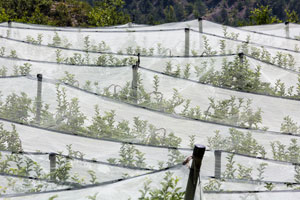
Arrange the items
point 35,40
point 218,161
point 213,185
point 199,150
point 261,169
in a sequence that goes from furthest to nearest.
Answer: point 35,40, point 261,169, point 218,161, point 213,185, point 199,150

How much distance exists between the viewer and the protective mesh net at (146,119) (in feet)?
11.8

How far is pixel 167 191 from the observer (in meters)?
2.88

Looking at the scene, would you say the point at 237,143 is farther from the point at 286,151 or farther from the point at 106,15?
the point at 106,15

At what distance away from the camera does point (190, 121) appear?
5.32 m

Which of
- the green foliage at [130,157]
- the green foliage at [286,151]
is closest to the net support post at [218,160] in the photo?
the green foliage at [130,157]

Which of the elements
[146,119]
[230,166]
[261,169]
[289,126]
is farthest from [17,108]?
[289,126]

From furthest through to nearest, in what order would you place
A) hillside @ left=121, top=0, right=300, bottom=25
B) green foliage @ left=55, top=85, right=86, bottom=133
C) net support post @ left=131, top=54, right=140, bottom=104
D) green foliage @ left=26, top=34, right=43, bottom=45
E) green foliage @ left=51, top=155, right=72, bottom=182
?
1. hillside @ left=121, top=0, right=300, bottom=25
2. green foliage @ left=26, top=34, right=43, bottom=45
3. net support post @ left=131, top=54, right=140, bottom=104
4. green foliage @ left=55, top=85, right=86, bottom=133
5. green foliage @ left=51, top=155, right=72, bottom=182

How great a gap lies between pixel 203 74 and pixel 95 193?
444cm

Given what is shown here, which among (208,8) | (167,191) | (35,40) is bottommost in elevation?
(167,191)

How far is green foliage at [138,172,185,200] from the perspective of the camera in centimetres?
287

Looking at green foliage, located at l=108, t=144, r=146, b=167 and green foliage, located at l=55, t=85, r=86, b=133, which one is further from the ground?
green foliage, located at l=55, t=85, r=86, b=133

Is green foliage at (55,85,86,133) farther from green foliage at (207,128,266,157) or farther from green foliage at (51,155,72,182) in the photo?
green foliage at (207,128,266,157)

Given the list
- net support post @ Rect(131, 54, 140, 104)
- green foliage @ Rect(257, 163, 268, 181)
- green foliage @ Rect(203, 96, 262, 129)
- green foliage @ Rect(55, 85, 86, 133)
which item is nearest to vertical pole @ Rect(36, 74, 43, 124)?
green foliage @ Rect(55, 85, 86, 133)

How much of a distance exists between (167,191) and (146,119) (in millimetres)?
2549
